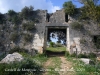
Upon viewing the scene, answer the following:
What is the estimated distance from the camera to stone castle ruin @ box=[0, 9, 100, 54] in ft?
45.6

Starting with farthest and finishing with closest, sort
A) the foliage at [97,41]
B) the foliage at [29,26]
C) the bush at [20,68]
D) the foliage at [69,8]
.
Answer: the foliage at [29,26], the foliage at [69,8], the foliage at [97,41], the bush at [20,68]

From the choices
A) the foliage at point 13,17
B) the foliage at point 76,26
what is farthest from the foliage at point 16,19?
the foliage at point 76,26

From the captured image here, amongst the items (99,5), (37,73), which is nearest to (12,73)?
(37,73)

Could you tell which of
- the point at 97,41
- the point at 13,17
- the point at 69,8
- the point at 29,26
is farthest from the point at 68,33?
the point at 13,17

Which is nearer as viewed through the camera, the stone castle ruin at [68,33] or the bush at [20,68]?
the bush at [20,68]

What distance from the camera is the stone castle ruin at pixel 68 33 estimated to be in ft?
45.6

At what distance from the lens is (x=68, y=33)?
1423 cm

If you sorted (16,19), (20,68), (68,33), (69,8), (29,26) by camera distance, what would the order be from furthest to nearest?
(16,19) → (29,26) → (69,8) → (68,33) → (20,68)

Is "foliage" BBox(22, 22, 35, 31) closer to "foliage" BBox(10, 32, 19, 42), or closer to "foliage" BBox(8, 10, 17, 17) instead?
"foliage" BBox(10, 32, 19, 42)

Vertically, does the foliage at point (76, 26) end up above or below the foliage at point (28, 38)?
above

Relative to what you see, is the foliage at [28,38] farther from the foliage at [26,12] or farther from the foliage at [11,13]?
the foliage at [11,13]

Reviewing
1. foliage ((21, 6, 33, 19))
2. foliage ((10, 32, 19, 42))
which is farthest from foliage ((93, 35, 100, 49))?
foliage ((10, 32, 19, 42))

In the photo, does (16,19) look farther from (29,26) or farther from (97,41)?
(97,41)

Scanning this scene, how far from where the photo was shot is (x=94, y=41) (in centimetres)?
1409
